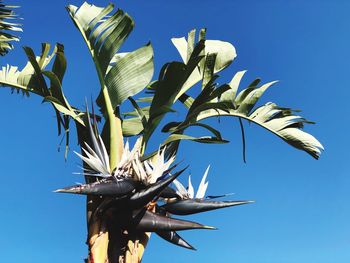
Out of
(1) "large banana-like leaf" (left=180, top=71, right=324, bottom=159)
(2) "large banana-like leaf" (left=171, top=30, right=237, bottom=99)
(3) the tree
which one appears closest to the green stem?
(3) the tree

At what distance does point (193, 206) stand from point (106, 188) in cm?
129

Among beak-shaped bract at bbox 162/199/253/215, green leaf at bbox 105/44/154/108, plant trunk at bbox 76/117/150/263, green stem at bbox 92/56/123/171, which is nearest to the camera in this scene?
plant trunk at bbox 76/117/150/263

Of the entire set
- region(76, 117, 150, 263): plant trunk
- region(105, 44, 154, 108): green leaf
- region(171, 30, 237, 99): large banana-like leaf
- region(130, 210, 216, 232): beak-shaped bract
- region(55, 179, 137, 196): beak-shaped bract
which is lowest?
region(76, 117, 150, 263): plant trunk

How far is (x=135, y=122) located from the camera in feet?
23.8

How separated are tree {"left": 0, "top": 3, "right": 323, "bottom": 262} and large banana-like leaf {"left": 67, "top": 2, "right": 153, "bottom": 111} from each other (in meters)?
0.01

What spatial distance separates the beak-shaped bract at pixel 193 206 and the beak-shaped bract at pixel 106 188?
2.68 ft

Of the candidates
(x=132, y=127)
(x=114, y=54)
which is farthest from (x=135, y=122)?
(x=114, y=54)

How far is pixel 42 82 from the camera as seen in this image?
651 cm

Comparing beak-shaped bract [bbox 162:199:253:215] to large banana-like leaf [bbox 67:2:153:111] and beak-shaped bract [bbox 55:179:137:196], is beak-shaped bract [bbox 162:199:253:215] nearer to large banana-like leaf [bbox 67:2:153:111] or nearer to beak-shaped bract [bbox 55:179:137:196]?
beak-shaped bract [bbox 55:179:137:196]

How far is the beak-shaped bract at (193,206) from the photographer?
619 cm

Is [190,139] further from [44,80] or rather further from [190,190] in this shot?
[44,80]

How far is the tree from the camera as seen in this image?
562cm

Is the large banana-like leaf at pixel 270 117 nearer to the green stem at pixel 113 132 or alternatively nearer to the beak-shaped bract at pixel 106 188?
the green stem at pixel 113 132

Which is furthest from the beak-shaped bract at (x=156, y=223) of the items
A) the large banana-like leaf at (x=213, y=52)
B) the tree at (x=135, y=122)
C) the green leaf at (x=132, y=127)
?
the large banana-like leaf at (x=213, y=52)
